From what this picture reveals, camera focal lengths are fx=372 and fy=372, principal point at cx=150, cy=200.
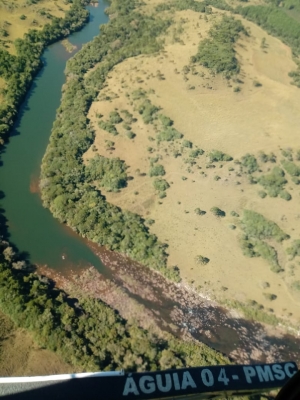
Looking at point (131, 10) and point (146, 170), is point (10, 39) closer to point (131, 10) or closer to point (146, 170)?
point (131, 10)

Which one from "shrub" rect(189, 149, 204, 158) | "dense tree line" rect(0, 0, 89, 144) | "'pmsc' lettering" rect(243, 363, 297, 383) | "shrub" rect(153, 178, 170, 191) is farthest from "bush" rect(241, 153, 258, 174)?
"'pmsc' lettering" rect(243, 363, 297, 383)

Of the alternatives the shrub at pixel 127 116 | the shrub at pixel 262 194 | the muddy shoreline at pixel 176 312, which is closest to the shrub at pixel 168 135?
the shrub at pixel 127 116

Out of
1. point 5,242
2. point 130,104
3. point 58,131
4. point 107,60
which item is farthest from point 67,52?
point 5,242

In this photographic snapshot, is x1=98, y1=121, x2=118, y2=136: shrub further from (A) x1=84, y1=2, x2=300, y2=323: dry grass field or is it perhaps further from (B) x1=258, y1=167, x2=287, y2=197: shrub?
(B) x1=258, y1=167, x2=287, y2=197: shrub

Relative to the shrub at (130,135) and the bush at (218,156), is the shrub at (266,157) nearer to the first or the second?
the bush at (218,156)

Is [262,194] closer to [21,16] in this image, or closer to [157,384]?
[157,384]

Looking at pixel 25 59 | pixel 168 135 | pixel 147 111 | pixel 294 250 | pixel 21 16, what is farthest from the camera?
pixel 21 16

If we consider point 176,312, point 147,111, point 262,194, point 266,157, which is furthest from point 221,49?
point 176,312

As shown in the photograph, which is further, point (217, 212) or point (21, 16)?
point (21, 16)
